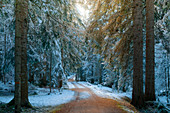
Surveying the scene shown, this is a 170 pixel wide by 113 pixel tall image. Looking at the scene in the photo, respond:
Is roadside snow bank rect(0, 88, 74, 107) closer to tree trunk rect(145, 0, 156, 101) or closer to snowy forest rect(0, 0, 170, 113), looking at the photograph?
snowy forest rect(0, 0, 170, 113)

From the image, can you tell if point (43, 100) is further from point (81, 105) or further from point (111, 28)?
point (111, 28)

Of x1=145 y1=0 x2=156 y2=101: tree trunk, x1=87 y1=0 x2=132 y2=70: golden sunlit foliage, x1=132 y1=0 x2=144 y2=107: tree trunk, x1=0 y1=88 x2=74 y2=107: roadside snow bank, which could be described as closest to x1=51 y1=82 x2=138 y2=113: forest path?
x1=132 y1=0 x2=144 y2=107: tree trunk

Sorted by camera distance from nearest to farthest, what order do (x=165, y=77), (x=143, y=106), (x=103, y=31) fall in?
(x=143, y=106), (x=103, y=31), (x=165, y=77)

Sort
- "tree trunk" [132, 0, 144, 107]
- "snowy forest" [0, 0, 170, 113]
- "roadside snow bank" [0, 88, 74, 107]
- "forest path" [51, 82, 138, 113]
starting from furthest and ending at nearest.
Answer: "roadside snow bank" [0, 88, 74, 107]
"tree trunk" [132, 0, 144, 107]
"snowy forest" [0, 0, 170, 113]
"forest path" [51, 82, 138, 113]

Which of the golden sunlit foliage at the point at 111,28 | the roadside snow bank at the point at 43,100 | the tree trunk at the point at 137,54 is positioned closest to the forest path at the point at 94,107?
the tree trunk at the point at 137,54

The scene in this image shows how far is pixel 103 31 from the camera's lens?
1062cm

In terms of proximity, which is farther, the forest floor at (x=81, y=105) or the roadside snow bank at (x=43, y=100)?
the roadside snow bank at (x=43, y=100)

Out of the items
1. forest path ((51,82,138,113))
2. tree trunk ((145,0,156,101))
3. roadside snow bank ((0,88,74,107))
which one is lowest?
roadside snow bank ((0,88,74,107))

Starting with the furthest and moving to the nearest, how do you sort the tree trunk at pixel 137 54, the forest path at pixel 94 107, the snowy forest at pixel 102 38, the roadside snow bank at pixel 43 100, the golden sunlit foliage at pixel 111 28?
the golden sunlit foliage at pixel 111 28 < the roadside snow bank at pixel 43 100 < the tree trunk at pixel 137 54 < the snowy forest at pixel 102 38 < the forest path at pixel 94 107

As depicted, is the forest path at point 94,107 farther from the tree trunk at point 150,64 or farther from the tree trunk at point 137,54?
the tree trunk at point 150,64

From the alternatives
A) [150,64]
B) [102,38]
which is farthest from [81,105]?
[102,38]

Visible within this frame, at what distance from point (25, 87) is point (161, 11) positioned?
10044 millimetres

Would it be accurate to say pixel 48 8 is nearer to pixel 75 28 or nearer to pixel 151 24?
pixel 75 28

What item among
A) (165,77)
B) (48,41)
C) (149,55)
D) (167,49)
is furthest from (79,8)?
(165,77)
